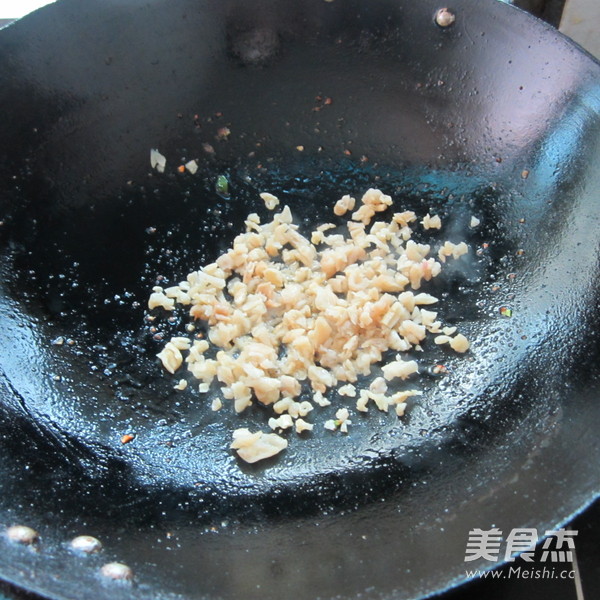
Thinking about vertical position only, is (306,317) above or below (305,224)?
below

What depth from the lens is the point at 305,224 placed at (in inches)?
51.2

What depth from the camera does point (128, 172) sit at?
1.33m

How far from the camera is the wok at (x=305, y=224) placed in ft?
2.70

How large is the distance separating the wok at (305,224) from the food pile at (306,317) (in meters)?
0.04

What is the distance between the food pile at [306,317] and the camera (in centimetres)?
104

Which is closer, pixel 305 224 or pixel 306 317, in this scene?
pixel 306 317

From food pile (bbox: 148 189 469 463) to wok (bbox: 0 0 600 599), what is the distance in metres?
0.04

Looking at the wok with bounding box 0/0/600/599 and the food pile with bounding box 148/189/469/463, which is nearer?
the wok with bounding box 0/0/600/599

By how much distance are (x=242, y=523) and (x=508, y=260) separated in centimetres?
67

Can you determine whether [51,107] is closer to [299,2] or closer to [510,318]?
[299,2]

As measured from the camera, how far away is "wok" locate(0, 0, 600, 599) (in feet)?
2.70

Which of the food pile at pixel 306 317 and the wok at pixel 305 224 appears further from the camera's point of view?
the food pile at pixel 306 317

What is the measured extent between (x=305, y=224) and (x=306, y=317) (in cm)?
26

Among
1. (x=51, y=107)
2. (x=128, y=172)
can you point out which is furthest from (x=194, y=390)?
(x=51, y=107)
